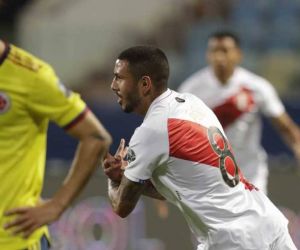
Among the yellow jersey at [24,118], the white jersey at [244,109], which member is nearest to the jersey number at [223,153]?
the yellow jersey at [24,118]

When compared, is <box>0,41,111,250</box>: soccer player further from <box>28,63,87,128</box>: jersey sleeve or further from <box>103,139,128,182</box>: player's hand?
<box>103,139,128,182</box>: player's hand

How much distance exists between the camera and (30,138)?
12.7ft

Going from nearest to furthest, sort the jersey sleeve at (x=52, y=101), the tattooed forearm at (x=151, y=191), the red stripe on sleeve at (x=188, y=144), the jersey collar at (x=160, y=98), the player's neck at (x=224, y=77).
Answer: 1. the jersey sleeve at (x=52, y=101)
2. the red stripe on sleeve at (x=188, y=144)
3. the jersey collar at (x=160, y=98)
4. the tattooed forearm at (x=151, y=191)
5. the player's neck at (x=224, y=77)

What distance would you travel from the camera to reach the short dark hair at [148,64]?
4137mm

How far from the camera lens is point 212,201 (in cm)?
404

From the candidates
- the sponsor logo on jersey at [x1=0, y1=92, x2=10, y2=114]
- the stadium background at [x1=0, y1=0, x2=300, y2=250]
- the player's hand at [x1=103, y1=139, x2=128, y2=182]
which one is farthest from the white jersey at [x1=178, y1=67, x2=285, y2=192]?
the sponsor logo on jersey at [x1=0, y1=92, x2=10, y2=114]

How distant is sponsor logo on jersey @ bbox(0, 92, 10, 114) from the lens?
12.4ft

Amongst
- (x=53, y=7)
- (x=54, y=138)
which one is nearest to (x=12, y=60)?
(x=54, y=138)

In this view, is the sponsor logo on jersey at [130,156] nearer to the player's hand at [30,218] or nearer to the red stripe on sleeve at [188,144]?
the red stripe on sleeve at [188,144]

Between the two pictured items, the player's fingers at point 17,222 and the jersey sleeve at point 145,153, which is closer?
the player's fingers at point 17,222

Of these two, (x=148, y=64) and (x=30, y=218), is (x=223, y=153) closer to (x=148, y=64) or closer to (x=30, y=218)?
(x=148, y=64)

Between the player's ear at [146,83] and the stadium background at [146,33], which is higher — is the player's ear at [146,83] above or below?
above

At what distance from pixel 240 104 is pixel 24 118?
3.76 meters

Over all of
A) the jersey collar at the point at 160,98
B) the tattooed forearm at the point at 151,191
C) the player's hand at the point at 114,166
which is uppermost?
the jersey collar at the point at 160,98
